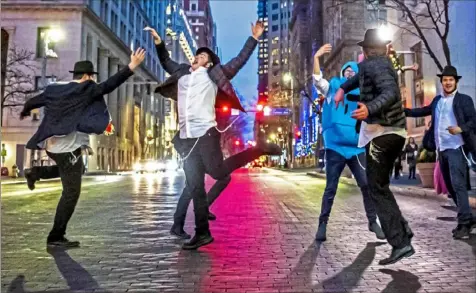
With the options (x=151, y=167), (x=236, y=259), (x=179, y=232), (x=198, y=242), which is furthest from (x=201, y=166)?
(x=151, y=167)

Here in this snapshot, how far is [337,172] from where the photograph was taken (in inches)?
243

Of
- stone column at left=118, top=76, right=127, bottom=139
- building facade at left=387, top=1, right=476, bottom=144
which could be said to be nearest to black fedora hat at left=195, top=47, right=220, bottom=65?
building facade at left=387, top=1, right=476, bottom=144

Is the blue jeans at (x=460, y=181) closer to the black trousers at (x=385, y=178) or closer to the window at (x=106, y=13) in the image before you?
the black trousers at (x=385, y=178)

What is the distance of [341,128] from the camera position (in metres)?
6.08

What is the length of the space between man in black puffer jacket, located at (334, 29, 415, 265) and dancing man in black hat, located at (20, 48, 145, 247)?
2.53 meters

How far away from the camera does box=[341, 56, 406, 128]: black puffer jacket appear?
4.56 metres

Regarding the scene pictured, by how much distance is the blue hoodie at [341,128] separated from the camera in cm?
609

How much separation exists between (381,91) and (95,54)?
52.3 m

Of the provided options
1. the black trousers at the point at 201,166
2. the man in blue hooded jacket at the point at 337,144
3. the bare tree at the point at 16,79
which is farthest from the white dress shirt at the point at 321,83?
the bare tree at the point at 16,79

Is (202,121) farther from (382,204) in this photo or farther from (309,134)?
(309,134)

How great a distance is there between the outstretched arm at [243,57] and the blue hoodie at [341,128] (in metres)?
1.14

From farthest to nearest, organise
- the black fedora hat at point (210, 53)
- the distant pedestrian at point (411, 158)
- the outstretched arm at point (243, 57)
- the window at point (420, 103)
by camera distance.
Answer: the window at point (420, 103)
the distant pedestrian at point (411, 158)
the black fedora hat at point (210, 53)
the outstretched arm at point (243, 57)

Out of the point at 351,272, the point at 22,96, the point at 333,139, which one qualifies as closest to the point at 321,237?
the point at 333,139

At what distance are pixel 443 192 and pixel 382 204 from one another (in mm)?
7577
